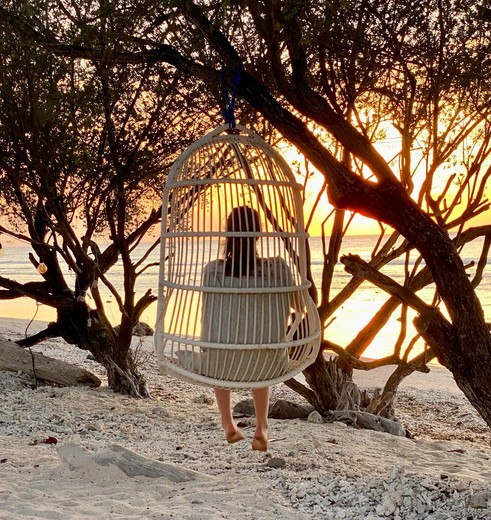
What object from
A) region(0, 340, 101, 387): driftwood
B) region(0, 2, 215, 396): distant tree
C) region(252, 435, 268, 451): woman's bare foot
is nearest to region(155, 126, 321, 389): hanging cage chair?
region(252, 435, 268, 451): woman's bare foot

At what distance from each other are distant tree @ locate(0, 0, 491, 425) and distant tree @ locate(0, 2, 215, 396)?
0.82 meters

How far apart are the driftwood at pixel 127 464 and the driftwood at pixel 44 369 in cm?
396

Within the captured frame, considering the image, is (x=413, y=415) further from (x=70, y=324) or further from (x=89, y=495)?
(x=89, y=495)

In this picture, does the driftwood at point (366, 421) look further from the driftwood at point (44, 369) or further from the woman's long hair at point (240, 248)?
the driftwood at point (44, 369)

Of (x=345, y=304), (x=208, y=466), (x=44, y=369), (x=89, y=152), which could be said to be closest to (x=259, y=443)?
(x=208, y=466)

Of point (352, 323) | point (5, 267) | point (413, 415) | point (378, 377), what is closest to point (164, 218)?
point (413, 415)

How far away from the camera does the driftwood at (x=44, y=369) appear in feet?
30.5

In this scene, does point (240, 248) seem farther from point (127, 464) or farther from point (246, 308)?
point (127, 464)

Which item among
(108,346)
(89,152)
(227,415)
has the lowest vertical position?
(227,415)

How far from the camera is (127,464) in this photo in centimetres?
534

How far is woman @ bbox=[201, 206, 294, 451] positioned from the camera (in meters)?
4.32

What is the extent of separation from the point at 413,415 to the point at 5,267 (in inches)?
1600

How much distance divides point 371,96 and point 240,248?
3.77m

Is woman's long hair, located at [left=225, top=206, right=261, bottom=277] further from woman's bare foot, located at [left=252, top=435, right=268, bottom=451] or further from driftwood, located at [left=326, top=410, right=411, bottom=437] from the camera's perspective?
driftwood, located at [left=326, top=410, right=411, bottom=437]
